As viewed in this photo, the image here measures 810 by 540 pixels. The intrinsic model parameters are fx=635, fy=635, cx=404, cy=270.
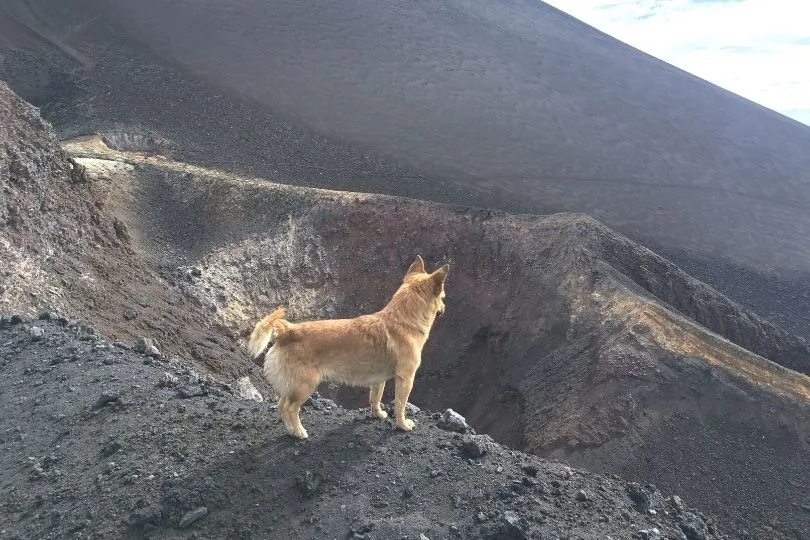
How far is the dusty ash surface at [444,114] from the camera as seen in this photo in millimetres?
31797

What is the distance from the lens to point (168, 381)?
10.5m

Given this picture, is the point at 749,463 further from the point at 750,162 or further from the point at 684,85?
the point at 684,85

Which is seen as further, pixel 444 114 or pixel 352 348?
pixel 444 114

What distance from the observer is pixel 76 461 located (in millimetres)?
8609

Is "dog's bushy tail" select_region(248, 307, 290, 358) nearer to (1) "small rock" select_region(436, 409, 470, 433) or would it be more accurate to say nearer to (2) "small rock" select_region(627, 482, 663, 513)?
(1) "small rock" select_region(436, 409, 470, 433)

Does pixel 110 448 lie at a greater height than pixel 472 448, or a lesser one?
lesser

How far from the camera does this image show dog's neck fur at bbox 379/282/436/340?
9.50 meters

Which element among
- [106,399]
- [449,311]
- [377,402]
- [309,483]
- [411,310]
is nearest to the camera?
[309,483]

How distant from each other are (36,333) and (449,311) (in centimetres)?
1348

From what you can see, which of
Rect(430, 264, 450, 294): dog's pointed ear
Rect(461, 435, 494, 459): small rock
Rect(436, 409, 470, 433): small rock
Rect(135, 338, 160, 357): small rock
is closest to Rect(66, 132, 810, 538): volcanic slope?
Rect(436, 409, 470, 433): small rock

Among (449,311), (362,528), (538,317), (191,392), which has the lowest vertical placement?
(449,311)

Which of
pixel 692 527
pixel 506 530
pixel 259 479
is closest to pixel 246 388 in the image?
pixel 259 479

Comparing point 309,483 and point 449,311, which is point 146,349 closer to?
point 309,483

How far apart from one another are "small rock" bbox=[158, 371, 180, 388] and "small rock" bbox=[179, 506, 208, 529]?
3273 mm
